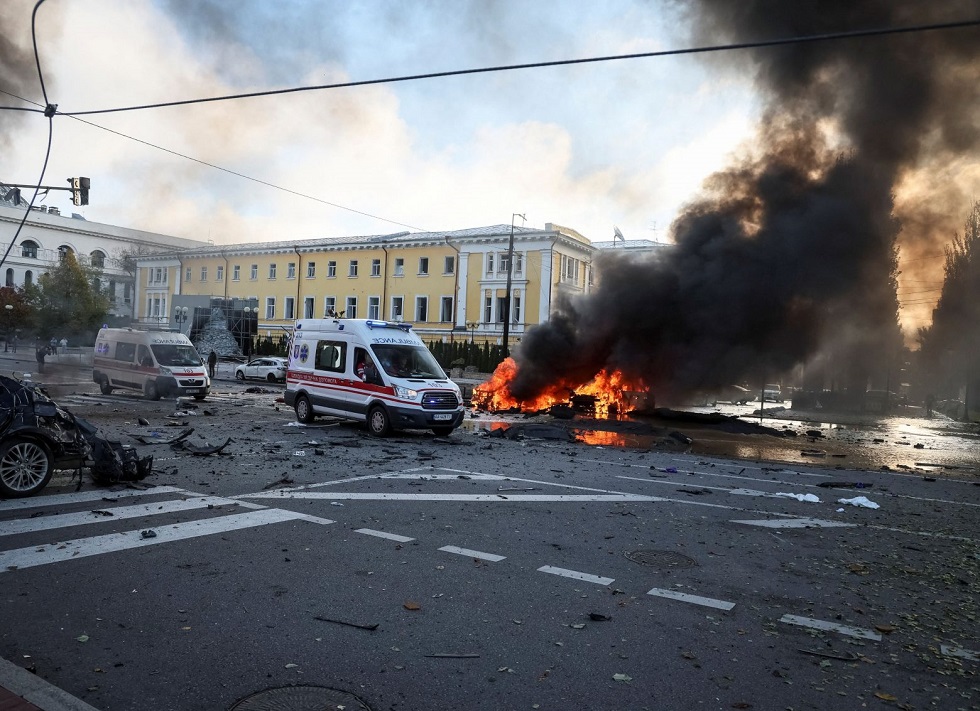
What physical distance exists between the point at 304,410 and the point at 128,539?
1058 cm

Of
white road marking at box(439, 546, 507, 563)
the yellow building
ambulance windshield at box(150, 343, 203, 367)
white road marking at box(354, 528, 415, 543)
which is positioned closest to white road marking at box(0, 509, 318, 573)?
white road marking at box(354, 528, 415, 543)

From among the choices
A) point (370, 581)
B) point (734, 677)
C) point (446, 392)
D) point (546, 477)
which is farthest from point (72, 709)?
point (446, 392)

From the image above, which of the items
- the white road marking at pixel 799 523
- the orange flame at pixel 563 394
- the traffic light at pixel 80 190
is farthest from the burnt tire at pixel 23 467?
the orange flame at pixel 563 394

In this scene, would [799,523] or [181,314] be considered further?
[181,314]

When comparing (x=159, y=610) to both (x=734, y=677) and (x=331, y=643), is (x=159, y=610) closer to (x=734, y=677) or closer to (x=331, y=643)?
(x=331, y=643)

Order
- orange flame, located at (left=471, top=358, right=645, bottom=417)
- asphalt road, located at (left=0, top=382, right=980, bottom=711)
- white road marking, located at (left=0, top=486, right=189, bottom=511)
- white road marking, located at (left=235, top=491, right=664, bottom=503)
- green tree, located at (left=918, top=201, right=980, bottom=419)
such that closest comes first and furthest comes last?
asphalt road, located at (left=0, top=382, right=980, bottom=711)
white road marking, located at (left=0, top=486, right=189, bottom=511)
white road marking, located at (left=235, top=491, right=664, bottom=503)
orange flame, located at (left=471, top=358, right=645, bottom=417)
green tree, located at (left=918, top=201, right=980, bottom=419)

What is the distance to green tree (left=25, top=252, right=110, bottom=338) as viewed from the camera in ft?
133

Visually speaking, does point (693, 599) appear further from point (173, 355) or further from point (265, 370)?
point (265, 370)

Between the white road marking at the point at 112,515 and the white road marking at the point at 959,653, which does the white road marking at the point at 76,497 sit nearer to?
the white road marking at the point at 112,515

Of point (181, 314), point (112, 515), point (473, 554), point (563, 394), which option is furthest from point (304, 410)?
point (181, 314)

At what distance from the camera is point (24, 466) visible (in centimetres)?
725

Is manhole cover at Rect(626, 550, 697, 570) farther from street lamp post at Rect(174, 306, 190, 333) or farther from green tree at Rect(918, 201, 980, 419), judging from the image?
street lamp post at Rect(174, 306, 190, 333)

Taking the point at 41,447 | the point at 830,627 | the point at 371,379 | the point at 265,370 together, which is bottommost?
the point at 830,627

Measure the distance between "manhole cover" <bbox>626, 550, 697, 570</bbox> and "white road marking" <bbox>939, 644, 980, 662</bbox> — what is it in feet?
6.31
